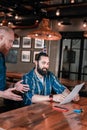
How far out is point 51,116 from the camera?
6.16 ft

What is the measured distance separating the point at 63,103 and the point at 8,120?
2.76 ft

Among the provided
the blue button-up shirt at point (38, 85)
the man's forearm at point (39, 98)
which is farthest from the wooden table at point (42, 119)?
the blue button-up shirt at point (38, 85)

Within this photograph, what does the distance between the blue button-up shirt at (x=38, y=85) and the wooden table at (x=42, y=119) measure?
0.45 metres

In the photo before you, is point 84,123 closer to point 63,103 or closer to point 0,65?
point 63,103

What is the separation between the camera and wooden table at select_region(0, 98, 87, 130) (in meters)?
1.57

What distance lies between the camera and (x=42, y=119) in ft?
5.78

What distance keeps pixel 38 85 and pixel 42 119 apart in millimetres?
973

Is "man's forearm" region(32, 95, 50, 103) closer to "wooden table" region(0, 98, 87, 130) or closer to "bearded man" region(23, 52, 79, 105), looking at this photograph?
"bearded man" region(23, 52, 79, 105)

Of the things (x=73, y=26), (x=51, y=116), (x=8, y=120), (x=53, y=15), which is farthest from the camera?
(x=73, y=26)

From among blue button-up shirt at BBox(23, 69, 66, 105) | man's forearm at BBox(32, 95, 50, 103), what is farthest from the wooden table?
blue button-up shirt at BBox(23, 69, 66, 105)

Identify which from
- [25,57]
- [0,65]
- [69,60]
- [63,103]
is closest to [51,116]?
[63,103]

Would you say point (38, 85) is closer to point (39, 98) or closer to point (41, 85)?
point (41, 85)

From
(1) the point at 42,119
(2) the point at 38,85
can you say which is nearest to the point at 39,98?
(2) the point at 38,85

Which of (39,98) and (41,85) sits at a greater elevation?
(41,85)
